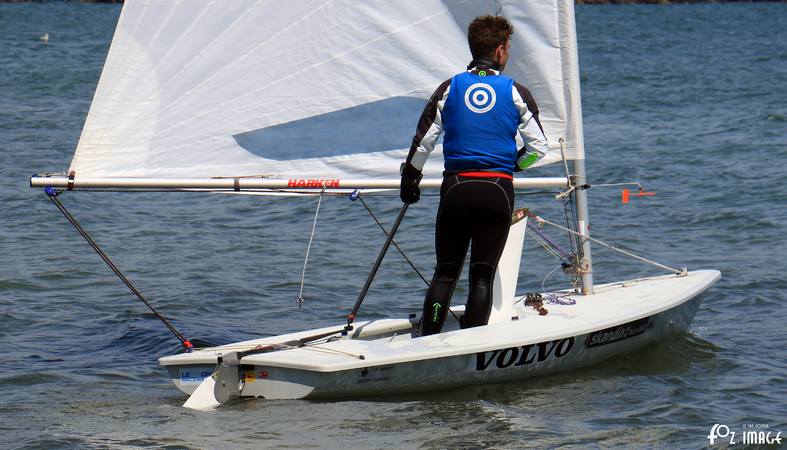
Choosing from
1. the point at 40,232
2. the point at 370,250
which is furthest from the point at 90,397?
the point at 40,232

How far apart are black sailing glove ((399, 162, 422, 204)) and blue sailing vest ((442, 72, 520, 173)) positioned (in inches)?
6.8

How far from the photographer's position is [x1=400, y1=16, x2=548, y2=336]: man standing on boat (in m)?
5.32

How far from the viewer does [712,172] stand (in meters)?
13.0

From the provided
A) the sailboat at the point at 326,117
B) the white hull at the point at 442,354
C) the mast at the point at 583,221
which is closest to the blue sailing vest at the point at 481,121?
the sailboat at the point at 326,117

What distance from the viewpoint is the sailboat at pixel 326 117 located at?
559 cm

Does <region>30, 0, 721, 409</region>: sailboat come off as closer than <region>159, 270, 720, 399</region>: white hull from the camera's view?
No

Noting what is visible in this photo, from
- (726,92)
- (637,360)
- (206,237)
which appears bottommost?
(637,360)

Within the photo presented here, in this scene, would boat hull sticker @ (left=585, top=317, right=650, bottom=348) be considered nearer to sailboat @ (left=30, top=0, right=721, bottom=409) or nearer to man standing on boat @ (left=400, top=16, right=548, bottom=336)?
sailboat @ (left=30, top=0, right=721, bottom=409)

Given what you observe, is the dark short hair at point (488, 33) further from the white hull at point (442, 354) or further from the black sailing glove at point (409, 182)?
the white hull at point (442, 354)

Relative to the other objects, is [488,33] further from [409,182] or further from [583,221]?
[583,221]

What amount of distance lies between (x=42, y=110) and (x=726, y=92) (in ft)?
37.0

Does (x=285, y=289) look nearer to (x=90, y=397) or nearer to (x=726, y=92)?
(x=90, y=397)

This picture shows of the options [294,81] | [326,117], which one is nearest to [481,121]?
[326,117]

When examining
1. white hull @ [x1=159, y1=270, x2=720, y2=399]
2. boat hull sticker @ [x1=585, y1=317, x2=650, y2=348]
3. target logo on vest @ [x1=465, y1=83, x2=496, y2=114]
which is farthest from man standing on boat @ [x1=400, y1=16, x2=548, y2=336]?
boat hull sticker @ [x1=585, y1=317, x2=650, y2=348]
